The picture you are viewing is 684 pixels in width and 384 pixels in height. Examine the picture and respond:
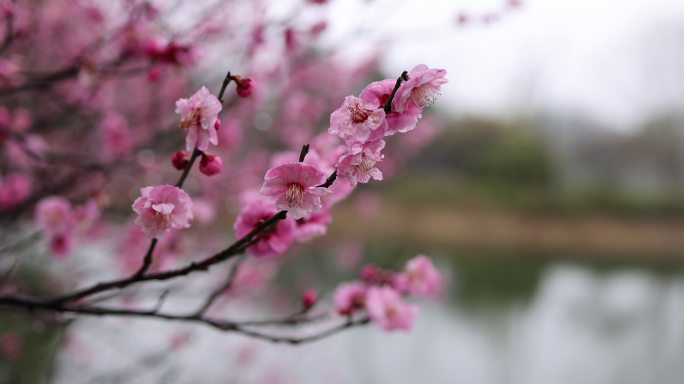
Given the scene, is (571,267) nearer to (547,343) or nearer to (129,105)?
(547,343)

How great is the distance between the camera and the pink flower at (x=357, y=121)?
472 mm

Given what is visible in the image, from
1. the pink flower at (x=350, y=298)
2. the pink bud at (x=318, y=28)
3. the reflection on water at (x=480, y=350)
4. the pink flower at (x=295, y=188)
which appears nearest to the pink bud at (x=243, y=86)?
the pink flower at (x=295, y=188)

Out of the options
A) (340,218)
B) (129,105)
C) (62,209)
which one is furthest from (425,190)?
(62,209)

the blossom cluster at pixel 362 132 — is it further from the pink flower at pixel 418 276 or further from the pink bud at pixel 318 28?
the pink bud at pixel 318 28

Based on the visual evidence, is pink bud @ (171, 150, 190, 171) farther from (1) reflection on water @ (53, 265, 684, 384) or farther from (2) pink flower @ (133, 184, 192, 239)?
(1) reflection on water @ (53, 265, 684, 384)

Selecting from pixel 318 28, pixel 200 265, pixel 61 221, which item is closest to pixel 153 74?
pixel 61 221

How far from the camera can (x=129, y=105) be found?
10.4ft

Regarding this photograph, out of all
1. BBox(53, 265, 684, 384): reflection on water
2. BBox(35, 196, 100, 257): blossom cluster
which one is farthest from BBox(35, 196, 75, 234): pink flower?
BBox(53, 265, 684, 384): reflection on water

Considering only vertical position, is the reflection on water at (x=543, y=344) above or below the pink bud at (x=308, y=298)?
above

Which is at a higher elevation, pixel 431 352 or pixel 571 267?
pixel 571 267

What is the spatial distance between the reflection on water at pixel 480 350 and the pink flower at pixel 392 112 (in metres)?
2.35

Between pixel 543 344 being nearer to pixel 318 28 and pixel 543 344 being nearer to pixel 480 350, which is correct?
pixel 480 350

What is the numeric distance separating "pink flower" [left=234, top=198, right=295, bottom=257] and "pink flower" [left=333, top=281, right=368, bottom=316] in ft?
0.92

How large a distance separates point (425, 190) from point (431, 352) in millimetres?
9434
